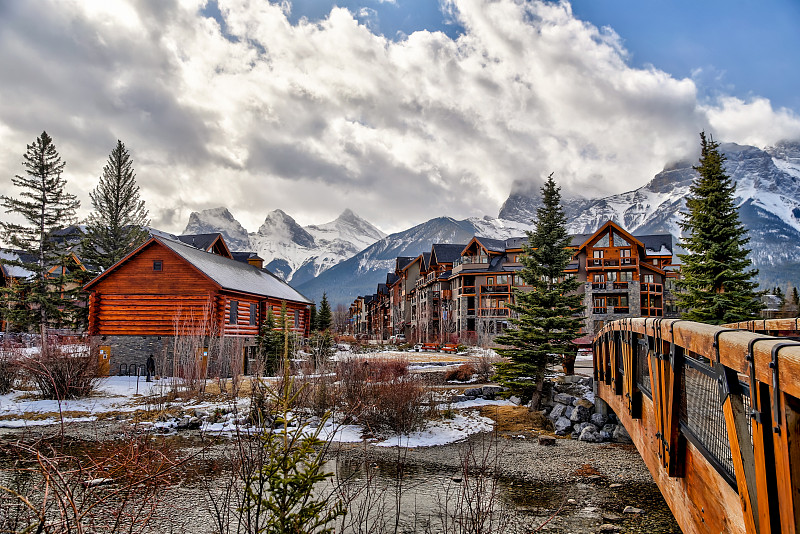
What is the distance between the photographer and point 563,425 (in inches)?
637

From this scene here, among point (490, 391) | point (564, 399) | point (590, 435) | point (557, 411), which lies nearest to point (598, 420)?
point (590, 435)

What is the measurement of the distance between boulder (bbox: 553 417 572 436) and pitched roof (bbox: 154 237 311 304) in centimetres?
1781

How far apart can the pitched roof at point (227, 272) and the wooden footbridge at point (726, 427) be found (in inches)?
925

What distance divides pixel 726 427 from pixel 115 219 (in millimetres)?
46258

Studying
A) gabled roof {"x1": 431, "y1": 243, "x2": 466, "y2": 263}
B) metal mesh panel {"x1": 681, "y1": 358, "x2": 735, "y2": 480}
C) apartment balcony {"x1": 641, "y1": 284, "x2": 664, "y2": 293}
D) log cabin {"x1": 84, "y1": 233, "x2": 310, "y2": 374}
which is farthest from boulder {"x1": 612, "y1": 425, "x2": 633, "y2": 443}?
gabled roof {"x1": 431, "y1": 243, "x2": 466, "y2": 263}

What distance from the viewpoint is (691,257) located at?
22.9 m

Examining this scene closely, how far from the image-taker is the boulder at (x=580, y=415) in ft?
53.6

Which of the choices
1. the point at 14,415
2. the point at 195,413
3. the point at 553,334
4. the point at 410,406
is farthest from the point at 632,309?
the point at 14,415

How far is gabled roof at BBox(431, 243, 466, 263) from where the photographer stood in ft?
221

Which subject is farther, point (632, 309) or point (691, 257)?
point (632, 309)

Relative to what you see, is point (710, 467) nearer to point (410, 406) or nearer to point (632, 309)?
point (410, 406)

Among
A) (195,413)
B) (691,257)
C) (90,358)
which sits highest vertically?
(691,257)

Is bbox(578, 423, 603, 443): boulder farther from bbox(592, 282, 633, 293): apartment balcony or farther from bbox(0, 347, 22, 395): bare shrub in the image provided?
bbox(592, 282, 633, 293): apartment balcony

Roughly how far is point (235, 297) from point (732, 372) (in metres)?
27.8
